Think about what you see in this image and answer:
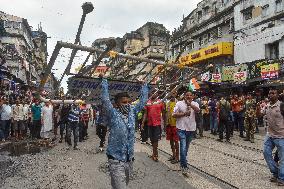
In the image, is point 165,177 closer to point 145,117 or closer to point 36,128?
point 145,117

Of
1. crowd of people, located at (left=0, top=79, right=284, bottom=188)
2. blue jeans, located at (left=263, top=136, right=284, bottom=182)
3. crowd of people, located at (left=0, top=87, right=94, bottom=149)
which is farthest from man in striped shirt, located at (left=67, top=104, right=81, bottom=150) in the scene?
blue jeans, located at (left=263, top=136, right=284, bottom=182)

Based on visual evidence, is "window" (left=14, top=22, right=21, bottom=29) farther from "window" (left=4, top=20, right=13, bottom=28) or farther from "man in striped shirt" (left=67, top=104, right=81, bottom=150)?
"man in striped shirt" (left=67, top=104, right=81, bottom=150)

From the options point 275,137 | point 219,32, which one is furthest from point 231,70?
point 275,137

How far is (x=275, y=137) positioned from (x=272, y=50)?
24.6m

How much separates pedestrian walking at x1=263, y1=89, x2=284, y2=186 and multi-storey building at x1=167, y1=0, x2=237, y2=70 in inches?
896

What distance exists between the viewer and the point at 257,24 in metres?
31.9

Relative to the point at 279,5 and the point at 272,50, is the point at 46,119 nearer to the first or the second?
the point at 272,50

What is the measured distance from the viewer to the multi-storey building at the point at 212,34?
35500 millimetres

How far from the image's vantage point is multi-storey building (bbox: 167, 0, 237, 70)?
1398 inches

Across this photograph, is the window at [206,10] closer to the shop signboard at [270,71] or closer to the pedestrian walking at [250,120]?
the shop signboard at [270,71]

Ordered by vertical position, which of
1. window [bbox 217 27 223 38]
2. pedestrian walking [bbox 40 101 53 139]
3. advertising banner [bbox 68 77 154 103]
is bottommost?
pedestrian walking [bbox 40 101 53 139]

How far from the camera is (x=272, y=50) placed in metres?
30.6

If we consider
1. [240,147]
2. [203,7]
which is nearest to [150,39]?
[203,7]

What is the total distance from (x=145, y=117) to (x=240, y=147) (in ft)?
13.3
